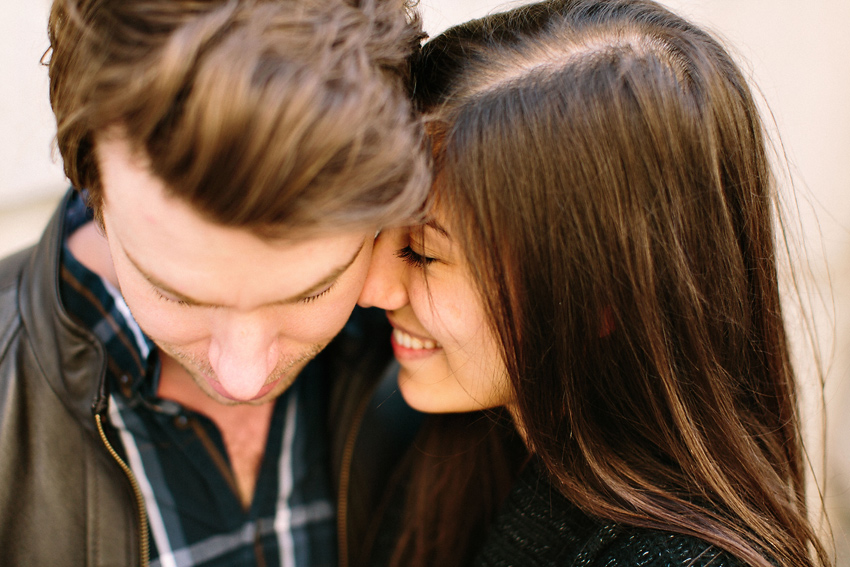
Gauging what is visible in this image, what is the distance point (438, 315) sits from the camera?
1268 mm

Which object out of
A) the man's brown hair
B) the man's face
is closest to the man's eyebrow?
the man's face

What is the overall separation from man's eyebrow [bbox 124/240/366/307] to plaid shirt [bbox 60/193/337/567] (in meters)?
0.30

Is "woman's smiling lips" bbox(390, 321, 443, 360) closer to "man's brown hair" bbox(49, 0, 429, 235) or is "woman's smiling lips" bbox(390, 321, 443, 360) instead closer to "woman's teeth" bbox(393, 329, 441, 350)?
"woman's teeth" bbox(393, 329, 441, 350)

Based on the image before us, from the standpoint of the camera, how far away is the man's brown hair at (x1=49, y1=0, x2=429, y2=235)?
2.87 ft

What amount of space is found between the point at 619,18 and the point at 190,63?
0.85 meters

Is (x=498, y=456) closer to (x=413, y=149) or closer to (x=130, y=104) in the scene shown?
(x=413, y=149)

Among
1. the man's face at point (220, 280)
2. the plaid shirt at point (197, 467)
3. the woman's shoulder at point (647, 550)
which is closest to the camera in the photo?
the man's face at point (220, 280)

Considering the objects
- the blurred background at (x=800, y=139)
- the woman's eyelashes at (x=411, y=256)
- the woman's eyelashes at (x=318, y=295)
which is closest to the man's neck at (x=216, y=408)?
the woman's eyelashes at (x=318, y=295)

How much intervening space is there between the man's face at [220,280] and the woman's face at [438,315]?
3.8 inches

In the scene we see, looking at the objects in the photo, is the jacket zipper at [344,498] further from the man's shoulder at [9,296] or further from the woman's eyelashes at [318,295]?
the man's shoulder at [9,296]

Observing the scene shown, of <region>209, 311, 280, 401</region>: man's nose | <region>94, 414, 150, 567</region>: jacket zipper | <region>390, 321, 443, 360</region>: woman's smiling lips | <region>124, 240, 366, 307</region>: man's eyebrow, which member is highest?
<region>124, 240, 366, 307</region>: man's eyebrow

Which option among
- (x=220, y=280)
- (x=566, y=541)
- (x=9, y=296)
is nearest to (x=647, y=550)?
(x=566, y=541)

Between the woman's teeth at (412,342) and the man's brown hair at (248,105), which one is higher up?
the man's brown hair at (248,105)

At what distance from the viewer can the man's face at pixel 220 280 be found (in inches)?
38.6
